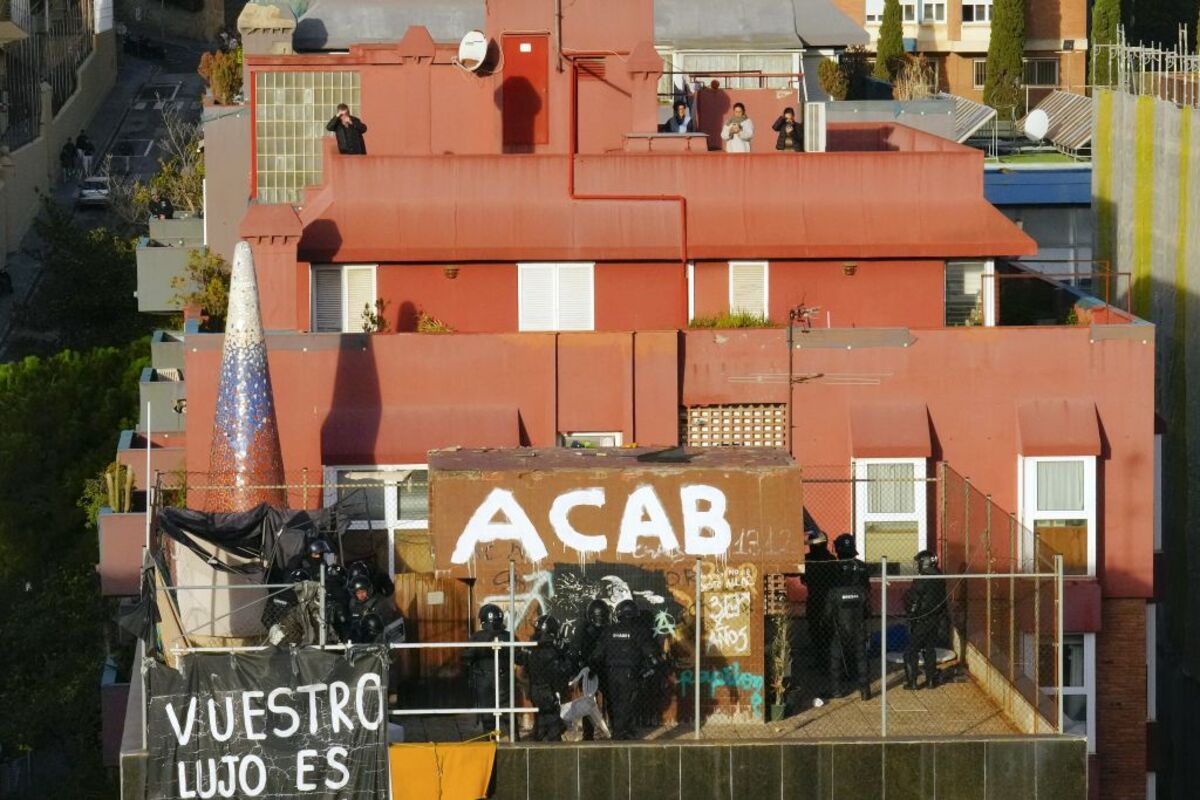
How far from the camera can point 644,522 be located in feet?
115

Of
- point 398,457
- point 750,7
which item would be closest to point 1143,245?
point 750,7

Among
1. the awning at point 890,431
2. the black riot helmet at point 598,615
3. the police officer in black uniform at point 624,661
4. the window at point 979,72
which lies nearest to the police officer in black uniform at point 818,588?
the police officer in black uniform at point 624,661

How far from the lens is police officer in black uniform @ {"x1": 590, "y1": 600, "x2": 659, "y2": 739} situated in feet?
111

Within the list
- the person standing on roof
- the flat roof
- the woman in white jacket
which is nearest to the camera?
the flat roof

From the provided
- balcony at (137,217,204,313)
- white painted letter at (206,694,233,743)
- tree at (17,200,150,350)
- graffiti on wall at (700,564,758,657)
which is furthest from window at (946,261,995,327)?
tree at (17,200,150,350)

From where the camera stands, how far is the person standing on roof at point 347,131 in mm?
47031

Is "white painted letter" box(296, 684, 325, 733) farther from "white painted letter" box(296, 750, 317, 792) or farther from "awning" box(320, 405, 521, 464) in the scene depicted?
"awning" box(320, 405, 521, 464)

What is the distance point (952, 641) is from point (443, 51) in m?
16.7

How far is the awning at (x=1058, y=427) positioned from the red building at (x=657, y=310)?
3 cm

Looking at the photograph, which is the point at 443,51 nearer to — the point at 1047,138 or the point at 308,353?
the point at 308,353

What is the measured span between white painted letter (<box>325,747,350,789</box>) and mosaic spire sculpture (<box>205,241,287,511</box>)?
7.75 metres

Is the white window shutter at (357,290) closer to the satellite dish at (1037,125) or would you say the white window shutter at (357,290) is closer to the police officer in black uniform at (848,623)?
the police officer in black uniform at (848,623)

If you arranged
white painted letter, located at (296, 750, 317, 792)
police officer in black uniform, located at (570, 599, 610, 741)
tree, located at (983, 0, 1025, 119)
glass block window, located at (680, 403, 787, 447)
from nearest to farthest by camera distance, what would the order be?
white painted letter, located at (296, 750, 317, 792), police officer in black uniform, located at (570, 599, 610, 741), glass block window, located at (680, 403, 787, 447), tree, located at (983, 0, 1025, 119)

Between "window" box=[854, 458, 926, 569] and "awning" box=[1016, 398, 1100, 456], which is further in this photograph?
"awning" box=[1016, 398, 1100, 456]
